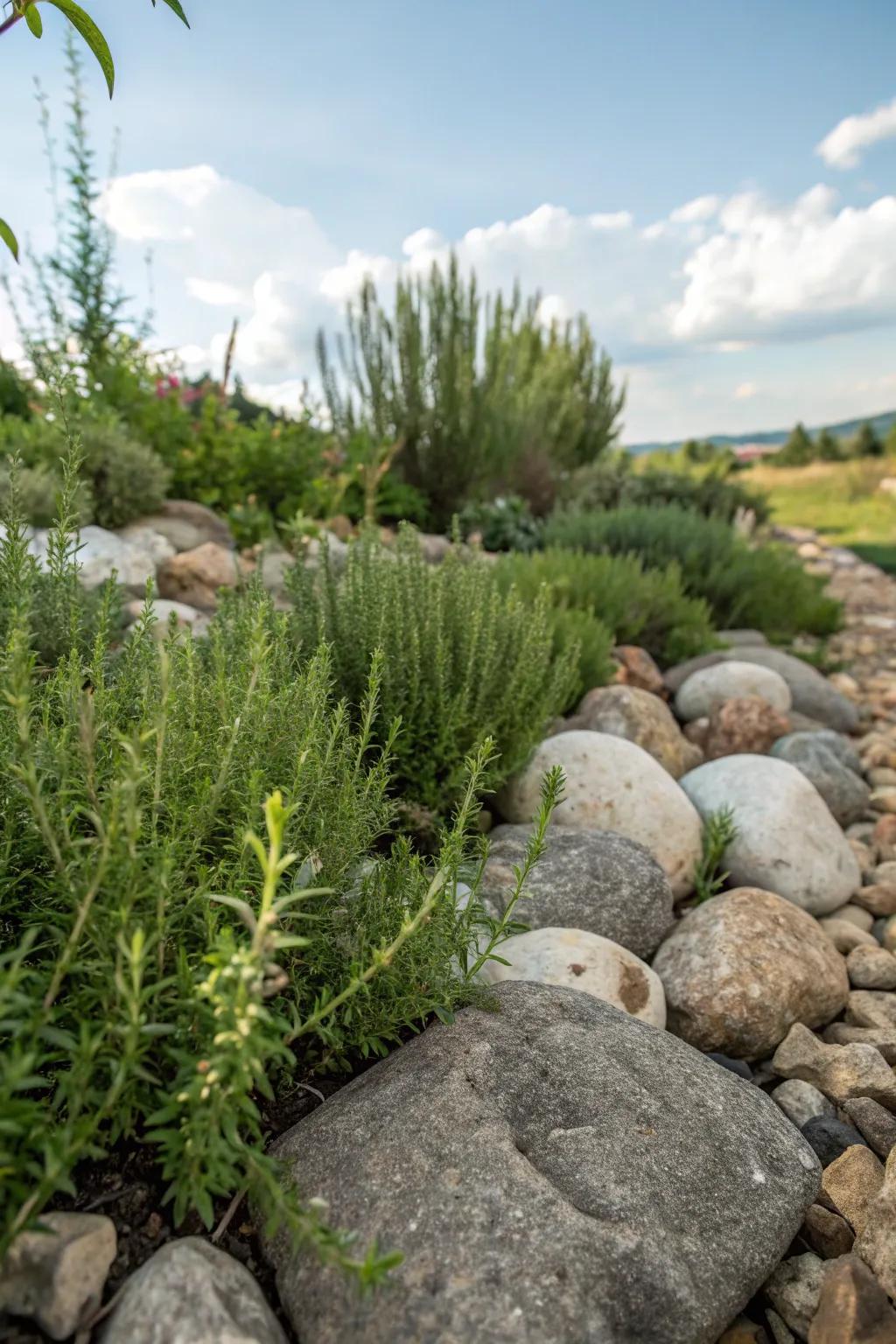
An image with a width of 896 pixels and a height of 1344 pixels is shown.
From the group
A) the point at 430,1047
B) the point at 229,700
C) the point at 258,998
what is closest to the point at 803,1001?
the point at 430,1047

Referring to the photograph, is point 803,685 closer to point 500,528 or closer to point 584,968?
point 500,528

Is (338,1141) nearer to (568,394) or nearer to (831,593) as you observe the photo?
(831,593)

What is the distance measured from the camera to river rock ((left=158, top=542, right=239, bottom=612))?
5383mm

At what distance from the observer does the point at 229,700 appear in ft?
6.43

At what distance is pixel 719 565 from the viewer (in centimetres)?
786

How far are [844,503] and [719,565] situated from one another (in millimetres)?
17693

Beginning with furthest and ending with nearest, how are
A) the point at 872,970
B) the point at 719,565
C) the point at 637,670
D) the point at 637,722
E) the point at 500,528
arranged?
1. the point at 500,528
2. the point at 719,565
3. the point at 637,670
4. the point at 637,722
5. the point at 872,970

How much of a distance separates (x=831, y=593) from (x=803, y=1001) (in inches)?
402

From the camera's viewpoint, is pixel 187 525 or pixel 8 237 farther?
pixel 187 525

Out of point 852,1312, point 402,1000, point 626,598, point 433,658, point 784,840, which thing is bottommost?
point 784,840

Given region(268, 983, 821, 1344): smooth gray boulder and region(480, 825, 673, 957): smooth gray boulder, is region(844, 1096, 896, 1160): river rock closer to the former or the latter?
region(268, 983, 821, 1344): smooth gray boulder

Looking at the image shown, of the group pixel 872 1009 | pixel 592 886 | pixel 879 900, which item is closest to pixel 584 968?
pixel 592 886

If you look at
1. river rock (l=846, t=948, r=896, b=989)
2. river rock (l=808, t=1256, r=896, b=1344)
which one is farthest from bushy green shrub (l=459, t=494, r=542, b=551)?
river rock (l=808, t=1256, r=896, b=1344)

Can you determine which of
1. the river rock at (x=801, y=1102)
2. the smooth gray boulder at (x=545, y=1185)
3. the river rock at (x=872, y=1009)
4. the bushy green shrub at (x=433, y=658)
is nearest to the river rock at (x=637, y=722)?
the bushy green shrub at (x=433, y=658)
